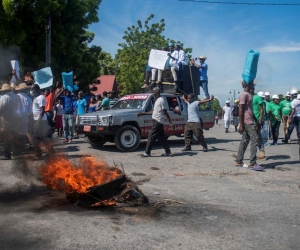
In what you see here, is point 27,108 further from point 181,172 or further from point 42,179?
point 181,172

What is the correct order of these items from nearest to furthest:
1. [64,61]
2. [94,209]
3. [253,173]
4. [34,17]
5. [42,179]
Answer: [94,209]
[42,179]
[34,17]
[253,173]
[64,61]

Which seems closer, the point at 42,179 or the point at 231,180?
the point at 42,179

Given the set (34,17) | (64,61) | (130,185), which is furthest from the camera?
(64,61)

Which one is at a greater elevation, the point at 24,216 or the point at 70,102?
the point at 70,102

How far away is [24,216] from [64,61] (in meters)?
13.3

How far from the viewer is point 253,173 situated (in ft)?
24.4

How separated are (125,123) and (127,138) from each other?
1.53 feet

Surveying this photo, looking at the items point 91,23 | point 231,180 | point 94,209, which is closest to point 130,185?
point 94,209

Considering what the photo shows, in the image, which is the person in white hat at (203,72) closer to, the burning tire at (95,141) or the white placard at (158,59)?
the white placard at (158,59)

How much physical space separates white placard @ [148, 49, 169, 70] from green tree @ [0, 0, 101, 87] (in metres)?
3.01

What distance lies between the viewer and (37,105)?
871cm

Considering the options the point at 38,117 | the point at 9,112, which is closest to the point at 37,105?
the point at 38,117

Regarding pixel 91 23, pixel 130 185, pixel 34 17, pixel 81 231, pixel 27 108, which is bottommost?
pixel 81 231

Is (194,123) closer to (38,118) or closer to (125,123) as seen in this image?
(125,123)
